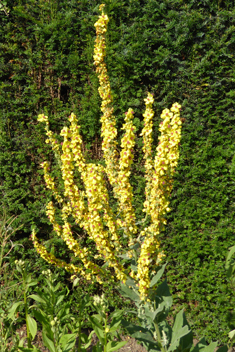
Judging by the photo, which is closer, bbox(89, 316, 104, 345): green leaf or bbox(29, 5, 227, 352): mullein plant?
bbox(29, 5, 227, 352): mullein plant

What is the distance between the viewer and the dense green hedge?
3.54 m

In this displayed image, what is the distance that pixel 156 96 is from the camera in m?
3.77

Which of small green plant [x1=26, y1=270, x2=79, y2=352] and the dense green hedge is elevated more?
the dense green hedge

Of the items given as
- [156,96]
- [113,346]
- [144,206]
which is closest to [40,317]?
[113,346]

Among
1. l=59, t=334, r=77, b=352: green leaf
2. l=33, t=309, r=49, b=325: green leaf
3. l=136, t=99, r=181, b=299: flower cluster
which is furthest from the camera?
l=33, t=309, r=49, b=325: green leaf

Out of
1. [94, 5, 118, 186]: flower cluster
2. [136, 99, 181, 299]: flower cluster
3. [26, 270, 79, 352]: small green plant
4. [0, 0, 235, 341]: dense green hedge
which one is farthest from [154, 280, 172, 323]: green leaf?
[0, 0, 235, 341]: dense green hedge

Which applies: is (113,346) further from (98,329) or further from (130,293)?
(130,293)

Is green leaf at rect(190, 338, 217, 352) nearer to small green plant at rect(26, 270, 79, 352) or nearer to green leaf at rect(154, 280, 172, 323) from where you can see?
green leaf at rect(154, 280, 172, 323)

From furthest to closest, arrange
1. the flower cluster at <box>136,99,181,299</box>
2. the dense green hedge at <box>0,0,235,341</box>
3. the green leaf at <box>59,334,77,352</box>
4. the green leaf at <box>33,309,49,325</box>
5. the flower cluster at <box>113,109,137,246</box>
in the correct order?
the dense green hedge at <box>0,0,235,341</box> < the green leaf at <box>33,309,49,325</box> < the green leaf at <box>59,334,77,352</box> < the flower cluster at <box>113,109,137,246</box> < the flower cluster at <box>136,99,181,299</box>

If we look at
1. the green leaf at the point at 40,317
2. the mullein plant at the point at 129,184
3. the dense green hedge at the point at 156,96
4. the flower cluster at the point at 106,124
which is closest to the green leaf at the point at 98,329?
the mullein plant at the point at 129,184

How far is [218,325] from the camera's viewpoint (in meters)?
3.59

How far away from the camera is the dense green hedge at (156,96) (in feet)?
11.6

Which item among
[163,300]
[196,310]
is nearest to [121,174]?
[163,300]

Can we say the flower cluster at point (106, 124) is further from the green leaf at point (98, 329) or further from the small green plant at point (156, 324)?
the green leaf at point (98, 329)
